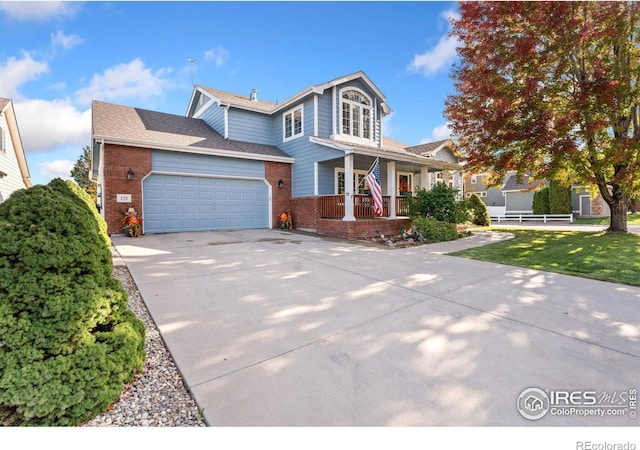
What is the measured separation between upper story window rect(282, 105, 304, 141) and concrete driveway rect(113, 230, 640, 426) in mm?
9654

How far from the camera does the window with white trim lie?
540 inches

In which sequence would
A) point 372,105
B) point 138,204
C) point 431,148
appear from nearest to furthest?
point 138,204, point 372,105, point 431,148

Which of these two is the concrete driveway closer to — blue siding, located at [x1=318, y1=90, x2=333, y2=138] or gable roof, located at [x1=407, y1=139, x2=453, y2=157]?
blue siding, located at [x1=318, y1=90, x2=333, y2=138]

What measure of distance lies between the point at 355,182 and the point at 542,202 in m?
18.5

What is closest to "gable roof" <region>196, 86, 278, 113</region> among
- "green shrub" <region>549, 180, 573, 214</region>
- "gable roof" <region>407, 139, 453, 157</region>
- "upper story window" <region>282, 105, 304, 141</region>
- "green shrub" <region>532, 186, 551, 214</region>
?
"upper story window" <region>282, 105, 304, 141</region>

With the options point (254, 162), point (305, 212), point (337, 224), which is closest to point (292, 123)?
point (254, 162)

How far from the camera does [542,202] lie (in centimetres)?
2361

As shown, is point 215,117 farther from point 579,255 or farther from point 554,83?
point 579,255

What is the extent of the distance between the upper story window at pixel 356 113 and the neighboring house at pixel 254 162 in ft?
0.15

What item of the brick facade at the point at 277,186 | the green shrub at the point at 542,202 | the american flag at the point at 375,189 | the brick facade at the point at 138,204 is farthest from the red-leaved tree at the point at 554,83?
the green shrub at the point at 542,202

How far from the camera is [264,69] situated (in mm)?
11609

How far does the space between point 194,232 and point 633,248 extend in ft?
43.7

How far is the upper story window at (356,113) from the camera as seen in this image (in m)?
13.4
